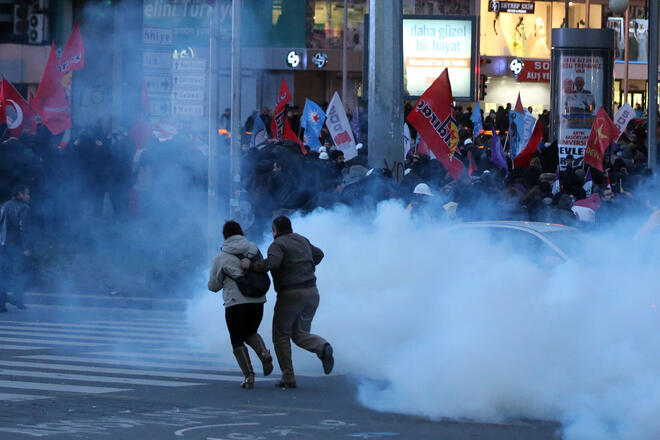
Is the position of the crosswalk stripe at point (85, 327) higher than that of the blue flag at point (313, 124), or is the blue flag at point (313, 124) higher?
the blue flag at point (313, 124)

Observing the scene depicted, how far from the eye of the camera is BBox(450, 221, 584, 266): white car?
1107cm

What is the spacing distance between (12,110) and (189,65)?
14.6 feet

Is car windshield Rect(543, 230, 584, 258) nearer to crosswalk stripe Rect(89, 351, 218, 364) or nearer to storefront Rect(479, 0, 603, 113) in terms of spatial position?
crosswalk stripe Rect(89, 351, 218, 364)

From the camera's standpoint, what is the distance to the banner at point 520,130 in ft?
71.2

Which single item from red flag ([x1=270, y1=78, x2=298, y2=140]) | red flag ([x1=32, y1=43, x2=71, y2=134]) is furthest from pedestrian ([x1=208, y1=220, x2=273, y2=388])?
red flag ([x1=270, y1=78, x2=298, y2=140])

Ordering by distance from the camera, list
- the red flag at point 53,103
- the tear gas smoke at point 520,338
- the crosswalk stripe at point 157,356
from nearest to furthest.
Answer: the tear gas smoke at point 520,338, the crosswalk stripe at point 157,356, the red flag at point 53,103

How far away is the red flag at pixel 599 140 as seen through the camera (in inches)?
796

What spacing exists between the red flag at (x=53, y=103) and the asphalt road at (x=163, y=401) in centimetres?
761

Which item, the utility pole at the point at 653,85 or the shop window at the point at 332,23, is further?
the shop window at the point at 332,23

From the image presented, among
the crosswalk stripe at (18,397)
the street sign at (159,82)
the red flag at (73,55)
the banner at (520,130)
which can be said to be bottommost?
the crosswalk stripe at (18,397)

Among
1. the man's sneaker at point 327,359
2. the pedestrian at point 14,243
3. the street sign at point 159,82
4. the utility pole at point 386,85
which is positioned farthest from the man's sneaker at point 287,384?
the utility pole at point 386,85

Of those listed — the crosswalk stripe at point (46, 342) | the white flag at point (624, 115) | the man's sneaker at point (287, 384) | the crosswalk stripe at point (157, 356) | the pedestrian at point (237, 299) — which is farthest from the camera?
the white flag at point (624, 115)

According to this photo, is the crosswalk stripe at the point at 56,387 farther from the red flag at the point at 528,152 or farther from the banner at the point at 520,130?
the banner at the point at 520,130

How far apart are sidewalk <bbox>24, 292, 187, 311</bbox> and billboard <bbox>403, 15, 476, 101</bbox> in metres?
12.2
